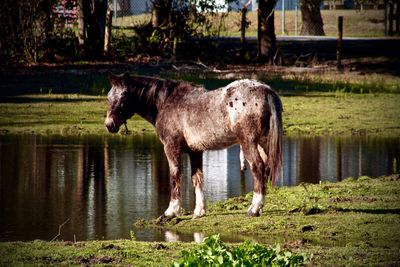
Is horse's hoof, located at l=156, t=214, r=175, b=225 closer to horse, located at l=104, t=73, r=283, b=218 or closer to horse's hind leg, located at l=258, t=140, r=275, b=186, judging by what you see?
horse, located at l=104, t=73, r=283, b=218

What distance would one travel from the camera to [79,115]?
27359mm

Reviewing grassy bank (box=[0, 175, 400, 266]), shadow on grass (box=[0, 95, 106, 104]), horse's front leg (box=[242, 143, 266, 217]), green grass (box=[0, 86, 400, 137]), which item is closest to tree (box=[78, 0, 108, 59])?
shadow on grass (box=[0, 95, 106, 104])

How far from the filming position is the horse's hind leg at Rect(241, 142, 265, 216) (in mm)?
13852

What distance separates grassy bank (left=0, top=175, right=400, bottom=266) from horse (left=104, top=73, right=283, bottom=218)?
1.75 feet

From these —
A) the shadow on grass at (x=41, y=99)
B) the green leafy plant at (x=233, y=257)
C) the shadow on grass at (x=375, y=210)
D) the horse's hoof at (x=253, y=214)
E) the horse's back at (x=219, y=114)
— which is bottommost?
the shadow on grass at (x=375, y=210)

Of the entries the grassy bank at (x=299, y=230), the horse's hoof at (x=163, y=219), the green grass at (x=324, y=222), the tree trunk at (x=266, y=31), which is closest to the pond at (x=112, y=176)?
the horse's hoof at (x=163, y=219)

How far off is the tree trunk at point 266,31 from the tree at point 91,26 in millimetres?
5647

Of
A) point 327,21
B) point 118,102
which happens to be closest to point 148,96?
point 118,102

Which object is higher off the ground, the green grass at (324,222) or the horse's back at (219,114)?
the horse's back at (219,114)

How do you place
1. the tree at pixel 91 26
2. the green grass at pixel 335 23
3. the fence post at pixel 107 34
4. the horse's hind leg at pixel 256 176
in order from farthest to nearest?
the green grass at pixel 335 23 → the tree at pixel 91 26 → the fence post at pixel 107 34 → the horse's hind leg at pixel 256 176

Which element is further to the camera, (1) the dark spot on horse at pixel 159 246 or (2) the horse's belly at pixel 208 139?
(2) the horse's belly at pixel 208 139

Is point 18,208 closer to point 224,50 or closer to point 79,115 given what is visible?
point 79,115

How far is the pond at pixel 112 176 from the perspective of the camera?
47.1ft

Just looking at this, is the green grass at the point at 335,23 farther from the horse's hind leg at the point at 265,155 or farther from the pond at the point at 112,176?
the horse's hind leg at the point at 265,155
